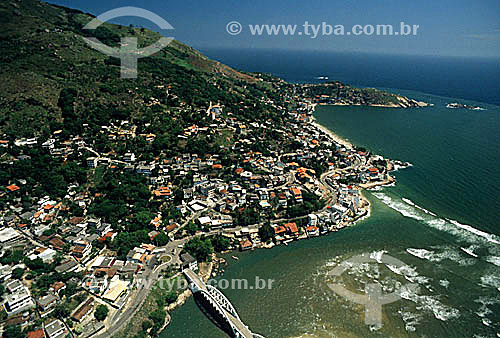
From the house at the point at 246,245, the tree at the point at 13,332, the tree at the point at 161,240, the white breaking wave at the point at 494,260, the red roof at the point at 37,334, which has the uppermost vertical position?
the white breaking wave at the point at 494,260

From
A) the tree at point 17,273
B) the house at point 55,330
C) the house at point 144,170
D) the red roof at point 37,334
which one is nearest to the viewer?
the red roof at point 37,334

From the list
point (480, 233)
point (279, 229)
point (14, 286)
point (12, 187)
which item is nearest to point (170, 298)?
point (14, 286)

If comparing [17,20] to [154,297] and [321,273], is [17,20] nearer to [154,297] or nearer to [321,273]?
[154,297]

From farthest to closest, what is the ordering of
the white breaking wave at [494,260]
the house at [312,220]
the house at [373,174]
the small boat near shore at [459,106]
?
the small boat near shore at [459,106] < the house at [373,174] < the house at [312,220] < the white breaking wave at [494,260]

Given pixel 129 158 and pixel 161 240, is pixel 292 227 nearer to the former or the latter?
pixel 161 240

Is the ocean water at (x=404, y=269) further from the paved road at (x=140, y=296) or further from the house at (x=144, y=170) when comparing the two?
the house at (x=144, y=170)

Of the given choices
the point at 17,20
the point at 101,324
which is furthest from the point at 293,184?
the point at 17,20

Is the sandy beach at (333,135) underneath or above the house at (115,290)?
above

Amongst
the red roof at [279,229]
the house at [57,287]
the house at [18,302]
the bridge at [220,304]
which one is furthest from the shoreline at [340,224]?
the house at [18,302]
